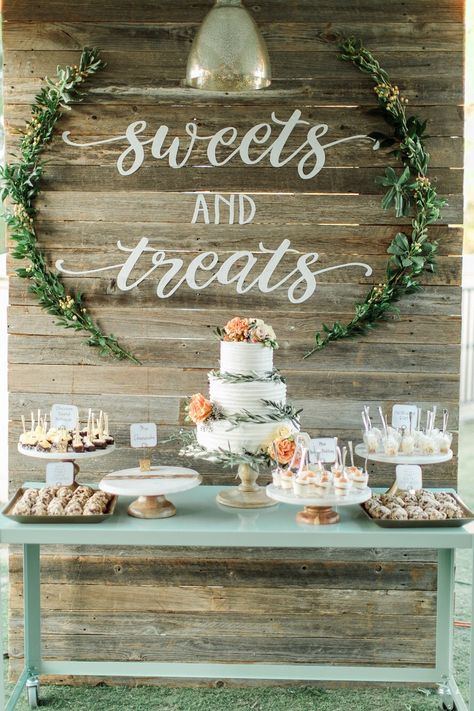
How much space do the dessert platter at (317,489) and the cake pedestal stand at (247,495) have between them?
0.55 ft

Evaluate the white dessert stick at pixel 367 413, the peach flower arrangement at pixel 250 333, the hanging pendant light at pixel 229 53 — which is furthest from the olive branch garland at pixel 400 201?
the hanging pendant light at pixel 229 53

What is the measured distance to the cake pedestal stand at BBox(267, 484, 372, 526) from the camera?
3070 millimetres

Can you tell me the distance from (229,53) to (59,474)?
1611 millimetres

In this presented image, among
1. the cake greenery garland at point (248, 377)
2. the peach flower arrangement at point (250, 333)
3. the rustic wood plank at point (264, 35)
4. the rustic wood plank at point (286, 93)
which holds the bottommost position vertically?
the cake greenery garland at point (248, 377)

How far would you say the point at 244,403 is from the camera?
10.6 ft

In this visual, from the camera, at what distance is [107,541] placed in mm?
3084

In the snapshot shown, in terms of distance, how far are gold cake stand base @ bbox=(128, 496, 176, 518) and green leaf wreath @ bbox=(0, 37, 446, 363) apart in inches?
28.6

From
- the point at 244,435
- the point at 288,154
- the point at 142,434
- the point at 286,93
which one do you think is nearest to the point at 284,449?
the point at 244,435

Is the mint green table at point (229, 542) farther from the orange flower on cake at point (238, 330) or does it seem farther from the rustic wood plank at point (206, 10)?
the rustic wood plank at point (206, 10)

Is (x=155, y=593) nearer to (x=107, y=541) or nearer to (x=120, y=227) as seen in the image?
(x=107, y=541)

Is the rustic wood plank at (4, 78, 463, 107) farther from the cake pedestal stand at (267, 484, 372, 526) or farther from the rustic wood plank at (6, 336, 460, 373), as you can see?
the cake pedestal stand at (267, 484, 372, 526)

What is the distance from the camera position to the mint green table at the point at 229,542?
10.0ft

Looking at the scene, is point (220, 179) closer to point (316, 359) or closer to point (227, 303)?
point (227, 303)

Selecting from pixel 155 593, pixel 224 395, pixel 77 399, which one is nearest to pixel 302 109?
pixel 224 395
